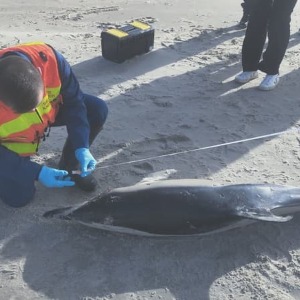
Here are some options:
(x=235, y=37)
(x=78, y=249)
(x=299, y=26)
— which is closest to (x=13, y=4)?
(x=235, y=37)

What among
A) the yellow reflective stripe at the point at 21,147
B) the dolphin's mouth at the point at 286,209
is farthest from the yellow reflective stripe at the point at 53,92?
the dolphin's mouth at the point at 286,209

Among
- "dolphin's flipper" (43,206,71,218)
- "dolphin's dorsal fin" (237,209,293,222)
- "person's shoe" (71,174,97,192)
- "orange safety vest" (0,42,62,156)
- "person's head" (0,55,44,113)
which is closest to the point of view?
"person's head" (0,55,44,113)

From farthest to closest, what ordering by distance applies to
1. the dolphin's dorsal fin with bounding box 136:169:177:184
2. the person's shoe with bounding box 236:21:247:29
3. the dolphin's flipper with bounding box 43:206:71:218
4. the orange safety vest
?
the person's shoe with bounding box 236:21:247:29 → the dolphin's dorsal fin with bounding box 136:169:177:184 → the dolphin's flipper with bounding box 43:206:71:218 → the orange safety vest

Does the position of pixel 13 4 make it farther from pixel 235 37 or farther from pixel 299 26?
pixel 299 26

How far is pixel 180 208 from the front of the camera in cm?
287

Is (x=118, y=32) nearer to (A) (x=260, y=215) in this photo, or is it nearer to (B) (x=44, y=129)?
(B) (x=44, y=129)

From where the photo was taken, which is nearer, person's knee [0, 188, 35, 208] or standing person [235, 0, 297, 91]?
person's knee [0, 188, 35, 208]

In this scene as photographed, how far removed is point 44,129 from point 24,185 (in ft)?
1.15

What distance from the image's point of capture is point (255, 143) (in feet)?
12.8

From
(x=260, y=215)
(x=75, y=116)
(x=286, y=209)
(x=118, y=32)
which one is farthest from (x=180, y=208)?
(x=118, y=32)

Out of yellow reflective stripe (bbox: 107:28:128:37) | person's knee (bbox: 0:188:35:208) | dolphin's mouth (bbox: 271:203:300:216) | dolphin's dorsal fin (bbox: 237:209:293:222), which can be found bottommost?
person's knee (bbox: 0:188:35:208)

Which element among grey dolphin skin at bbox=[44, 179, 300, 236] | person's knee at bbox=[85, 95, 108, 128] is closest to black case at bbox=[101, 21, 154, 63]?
person's knee at bbox=[85, 95, 108, 128]

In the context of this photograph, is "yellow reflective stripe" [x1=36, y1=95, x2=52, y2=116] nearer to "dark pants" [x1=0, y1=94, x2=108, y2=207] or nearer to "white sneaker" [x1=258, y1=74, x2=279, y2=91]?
"dark pants" [x1=0, y1=94, x2=108, y2=207]

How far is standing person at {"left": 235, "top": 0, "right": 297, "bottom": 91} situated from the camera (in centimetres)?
433
